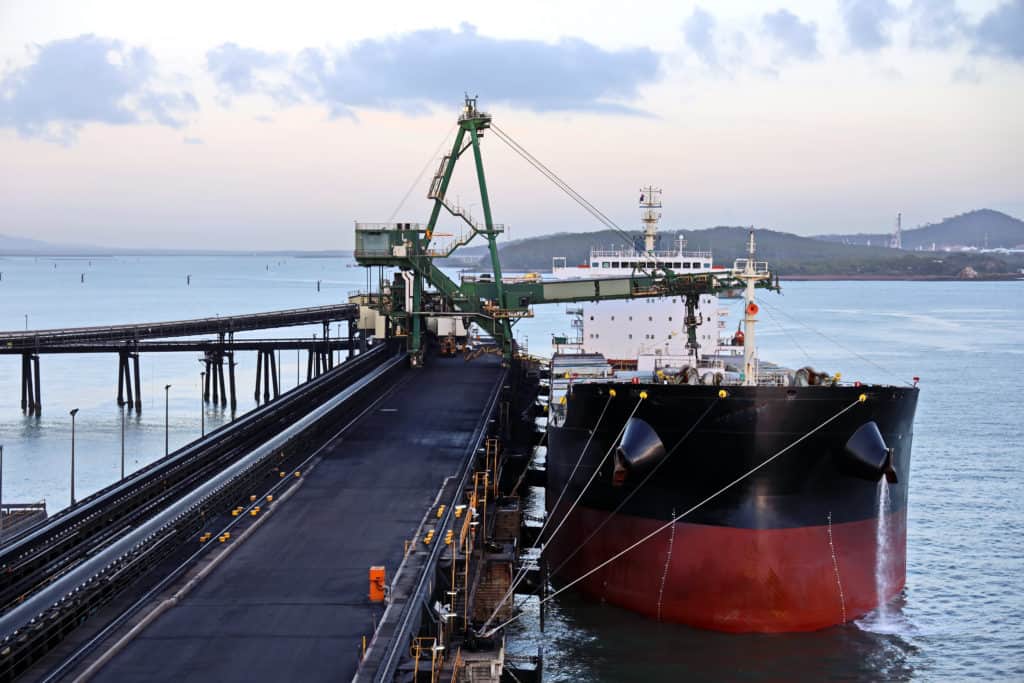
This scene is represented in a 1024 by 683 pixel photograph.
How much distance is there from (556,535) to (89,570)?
1452 centimetres

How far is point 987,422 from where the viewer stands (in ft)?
177

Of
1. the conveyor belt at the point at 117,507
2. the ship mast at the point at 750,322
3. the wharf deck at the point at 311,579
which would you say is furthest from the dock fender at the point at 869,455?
the conveyor belt at the point at 117,507

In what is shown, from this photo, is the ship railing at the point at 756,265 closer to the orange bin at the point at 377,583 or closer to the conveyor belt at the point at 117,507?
the conveyor belt at the point at 117,507

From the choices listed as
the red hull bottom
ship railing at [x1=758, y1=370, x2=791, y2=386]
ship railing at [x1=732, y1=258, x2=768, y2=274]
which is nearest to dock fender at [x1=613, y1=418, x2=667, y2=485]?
the red hull bottom

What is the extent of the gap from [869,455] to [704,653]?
5.29 meters

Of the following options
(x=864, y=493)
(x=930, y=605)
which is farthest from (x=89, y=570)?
(x=930, y=605)

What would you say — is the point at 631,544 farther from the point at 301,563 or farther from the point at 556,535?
the point at 301,563

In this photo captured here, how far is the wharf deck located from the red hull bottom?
4.78 meters

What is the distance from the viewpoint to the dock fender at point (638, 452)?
2300 cm

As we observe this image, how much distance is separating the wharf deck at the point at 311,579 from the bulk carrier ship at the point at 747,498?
13.6 feet

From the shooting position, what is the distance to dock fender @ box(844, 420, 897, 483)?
22.4 m

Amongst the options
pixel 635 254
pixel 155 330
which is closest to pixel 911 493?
pixel 635 254

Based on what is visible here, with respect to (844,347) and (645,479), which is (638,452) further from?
(844,347)

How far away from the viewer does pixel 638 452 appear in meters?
23.0
